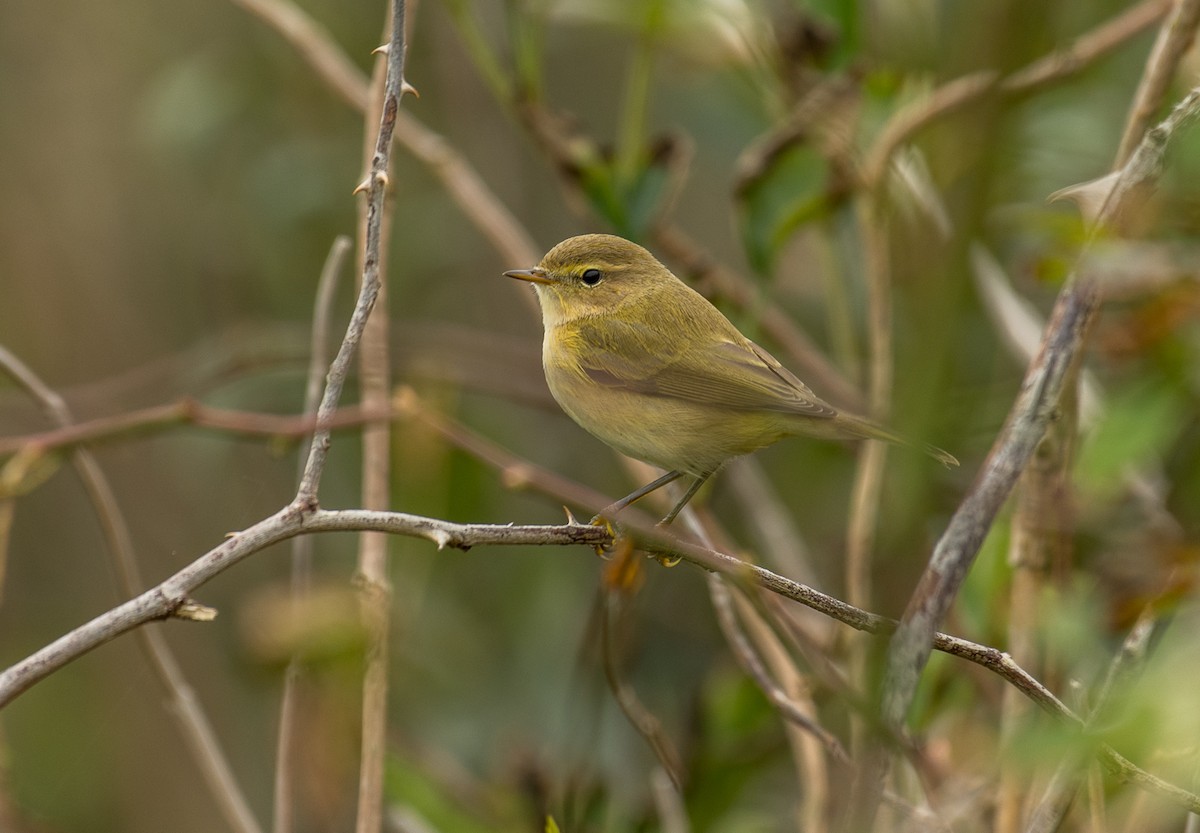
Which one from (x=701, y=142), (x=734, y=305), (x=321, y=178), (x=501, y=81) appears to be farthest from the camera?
(x=321, y=178)

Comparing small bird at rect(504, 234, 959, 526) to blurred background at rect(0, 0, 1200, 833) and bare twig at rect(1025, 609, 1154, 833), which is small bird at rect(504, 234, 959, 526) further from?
bare twig at rect(1025, 609, 1154, 833)

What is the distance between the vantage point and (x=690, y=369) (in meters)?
2.89

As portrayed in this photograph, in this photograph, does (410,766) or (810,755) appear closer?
(810,755)

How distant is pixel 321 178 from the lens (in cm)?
489

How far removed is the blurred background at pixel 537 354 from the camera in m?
2.68

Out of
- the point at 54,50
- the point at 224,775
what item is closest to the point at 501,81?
the point at 224,775

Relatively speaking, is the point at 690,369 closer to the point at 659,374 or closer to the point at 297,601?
the point at 659,374

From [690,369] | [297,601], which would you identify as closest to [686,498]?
[690,369]

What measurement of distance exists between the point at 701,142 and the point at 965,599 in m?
2.23

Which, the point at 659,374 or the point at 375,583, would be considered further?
the point at 659,374

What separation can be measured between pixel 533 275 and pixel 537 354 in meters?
0.54

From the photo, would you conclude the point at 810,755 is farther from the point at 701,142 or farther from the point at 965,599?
the point at 701,142

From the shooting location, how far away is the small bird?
9.03 ft

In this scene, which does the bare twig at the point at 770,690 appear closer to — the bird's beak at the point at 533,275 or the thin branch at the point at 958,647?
the thin branch at the point at 958,647
